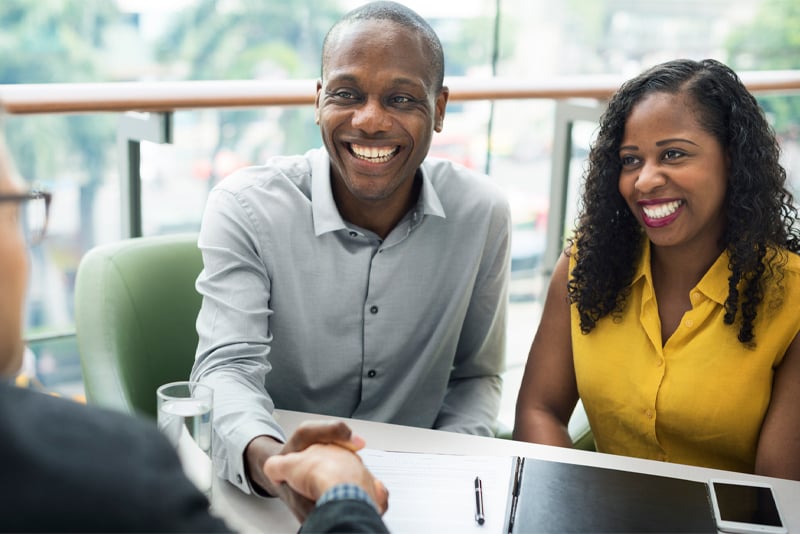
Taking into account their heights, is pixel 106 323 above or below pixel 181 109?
below

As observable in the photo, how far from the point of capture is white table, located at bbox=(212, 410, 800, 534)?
1.26m

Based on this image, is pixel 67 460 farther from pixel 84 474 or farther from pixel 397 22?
pixel 397 22

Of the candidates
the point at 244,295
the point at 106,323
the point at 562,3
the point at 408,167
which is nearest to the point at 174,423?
the point at 244,295

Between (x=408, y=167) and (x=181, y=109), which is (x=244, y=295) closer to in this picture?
(x=408, y=167)

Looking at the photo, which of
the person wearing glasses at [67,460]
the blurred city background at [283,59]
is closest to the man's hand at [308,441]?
the person wearing glasses at [67,460]

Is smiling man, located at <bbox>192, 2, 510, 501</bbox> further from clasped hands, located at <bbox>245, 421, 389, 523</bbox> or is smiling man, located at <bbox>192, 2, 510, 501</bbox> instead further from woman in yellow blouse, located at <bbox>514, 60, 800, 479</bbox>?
clasped hands, located at <bbox>245, 421, 389, 523</bbox>

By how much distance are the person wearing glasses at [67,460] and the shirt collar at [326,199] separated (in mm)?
978

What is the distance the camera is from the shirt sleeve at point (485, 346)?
76.2 inches

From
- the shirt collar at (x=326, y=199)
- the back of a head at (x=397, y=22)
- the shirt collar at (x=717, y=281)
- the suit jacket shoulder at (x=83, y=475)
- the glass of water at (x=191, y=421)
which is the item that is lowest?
the glass of water at (x=191, y=421)

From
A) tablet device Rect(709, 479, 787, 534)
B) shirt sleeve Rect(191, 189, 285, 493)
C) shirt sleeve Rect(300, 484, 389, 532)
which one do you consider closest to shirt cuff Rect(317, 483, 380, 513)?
shirt sleeve Rect(300, 484, 389, 532)

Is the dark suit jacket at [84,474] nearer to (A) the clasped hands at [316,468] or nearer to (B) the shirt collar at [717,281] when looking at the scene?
(A) the clasped hands at [316,468]

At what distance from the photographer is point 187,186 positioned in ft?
17.3

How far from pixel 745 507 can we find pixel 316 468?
1.95 ft

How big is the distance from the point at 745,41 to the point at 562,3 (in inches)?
54.5
